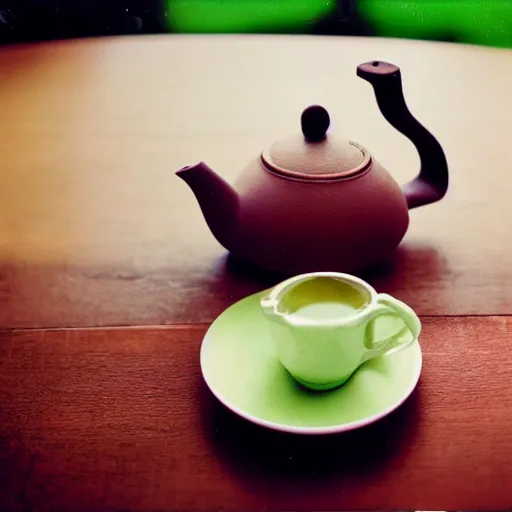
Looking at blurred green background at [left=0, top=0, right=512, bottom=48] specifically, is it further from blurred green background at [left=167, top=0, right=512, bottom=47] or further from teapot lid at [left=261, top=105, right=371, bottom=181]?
teapot lid at [left=261, top=105, right=371, bottom=181]

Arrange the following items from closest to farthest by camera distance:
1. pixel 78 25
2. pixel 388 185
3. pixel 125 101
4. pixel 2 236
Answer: pixel 388 185, pixel 2 236, pixel 125 101, pixel 78 25

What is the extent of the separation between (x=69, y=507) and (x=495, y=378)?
36 centimetres

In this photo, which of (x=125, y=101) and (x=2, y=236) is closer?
(x=2, y=236)

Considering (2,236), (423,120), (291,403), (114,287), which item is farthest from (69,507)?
(423,120)

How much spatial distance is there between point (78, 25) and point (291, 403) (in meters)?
1.30

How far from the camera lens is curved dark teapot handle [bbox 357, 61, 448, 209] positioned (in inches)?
29.6

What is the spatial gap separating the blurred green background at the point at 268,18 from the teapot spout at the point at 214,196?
0.77m

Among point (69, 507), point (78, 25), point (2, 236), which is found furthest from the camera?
point (78, 25)

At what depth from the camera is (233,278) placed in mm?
748

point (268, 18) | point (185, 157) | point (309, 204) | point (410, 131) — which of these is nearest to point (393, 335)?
point (309, 204)

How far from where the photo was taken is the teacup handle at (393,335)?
A: 0.54 meters

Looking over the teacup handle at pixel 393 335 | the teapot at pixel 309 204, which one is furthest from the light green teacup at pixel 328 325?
the teapot at pixel 309 204

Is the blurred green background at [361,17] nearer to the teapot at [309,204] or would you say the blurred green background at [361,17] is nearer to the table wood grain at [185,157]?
the table wood grain at [185,157]

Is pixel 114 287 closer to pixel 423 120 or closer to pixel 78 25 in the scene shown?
pixel 423 120
